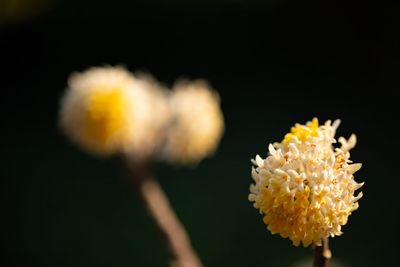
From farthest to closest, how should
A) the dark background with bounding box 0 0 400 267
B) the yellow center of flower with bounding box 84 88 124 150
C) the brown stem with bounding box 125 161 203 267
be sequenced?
the dark background with bounding box 0 0 400 267
the yellow center of flower with bounding box 84 88 124 150
the brown stem with bounding box 125 161 203 267

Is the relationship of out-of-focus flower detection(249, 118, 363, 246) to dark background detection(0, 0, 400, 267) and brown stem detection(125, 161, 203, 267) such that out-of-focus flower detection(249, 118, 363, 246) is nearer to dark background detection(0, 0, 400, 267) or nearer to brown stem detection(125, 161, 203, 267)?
brown stem detection(125, 161, 203, 267)

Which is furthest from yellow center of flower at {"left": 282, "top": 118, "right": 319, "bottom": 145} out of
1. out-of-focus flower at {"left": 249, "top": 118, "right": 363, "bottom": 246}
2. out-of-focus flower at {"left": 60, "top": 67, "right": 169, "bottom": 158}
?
out-of-focus flower at {"left": 60, "top": 67, "right": 169, "bottom": 158}

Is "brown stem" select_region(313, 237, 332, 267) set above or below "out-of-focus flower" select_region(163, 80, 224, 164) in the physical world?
below

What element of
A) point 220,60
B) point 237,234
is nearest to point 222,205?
point 237,234

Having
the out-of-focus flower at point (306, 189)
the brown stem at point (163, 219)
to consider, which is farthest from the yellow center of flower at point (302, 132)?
the brown stem at point (163, 219)

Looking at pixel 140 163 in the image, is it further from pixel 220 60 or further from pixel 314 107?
pixel 220 60

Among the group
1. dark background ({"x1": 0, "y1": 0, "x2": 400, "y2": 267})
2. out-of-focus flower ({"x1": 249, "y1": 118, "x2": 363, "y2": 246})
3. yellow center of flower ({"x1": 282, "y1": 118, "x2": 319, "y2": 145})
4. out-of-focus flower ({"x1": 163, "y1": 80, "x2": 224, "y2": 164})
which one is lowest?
out-of-focus flower ({"x1": 249, "y1": 118, "x2": 363, "y2": 246})
